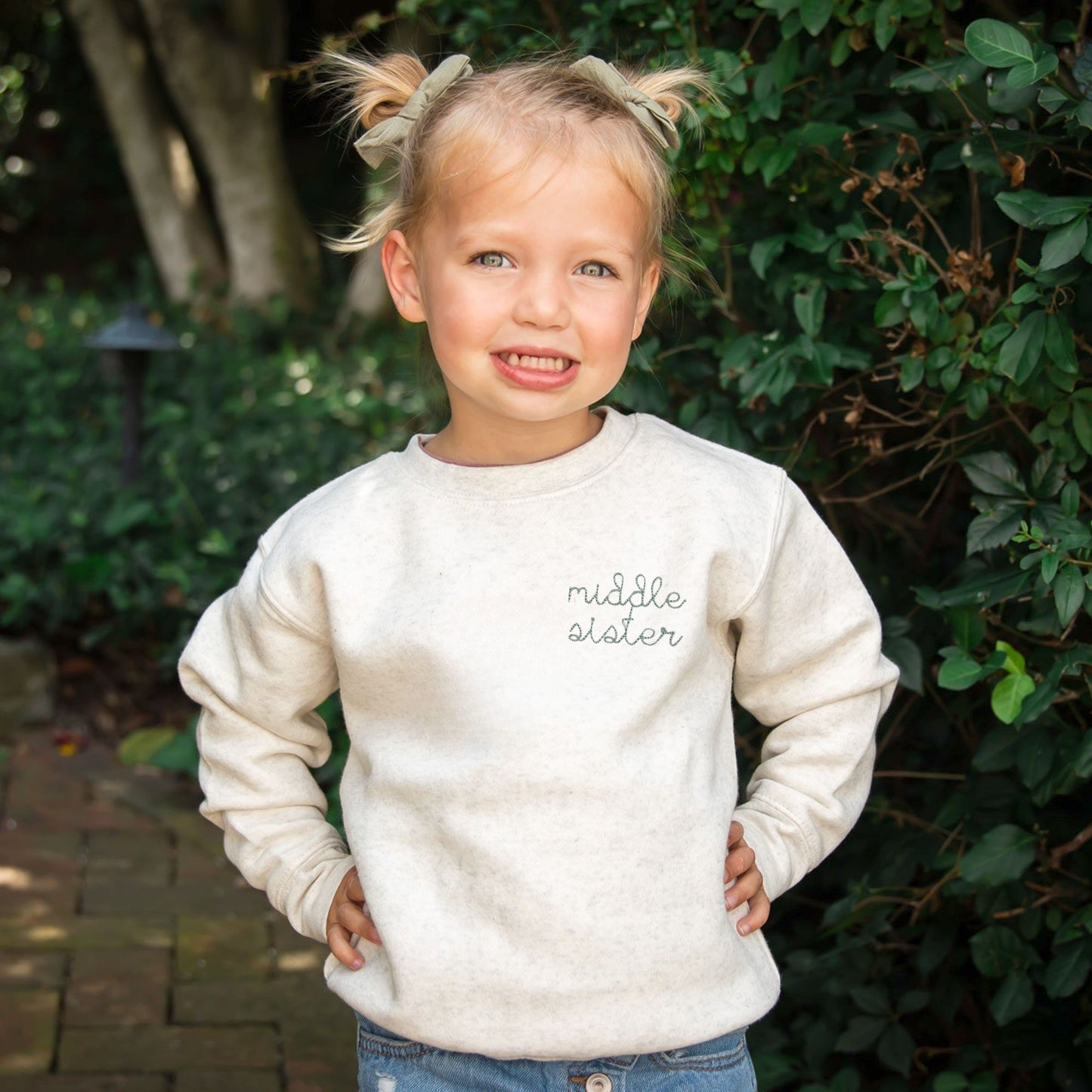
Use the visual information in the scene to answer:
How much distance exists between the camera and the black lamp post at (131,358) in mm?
5246

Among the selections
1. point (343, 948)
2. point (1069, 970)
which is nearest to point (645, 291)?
point (343, 948)

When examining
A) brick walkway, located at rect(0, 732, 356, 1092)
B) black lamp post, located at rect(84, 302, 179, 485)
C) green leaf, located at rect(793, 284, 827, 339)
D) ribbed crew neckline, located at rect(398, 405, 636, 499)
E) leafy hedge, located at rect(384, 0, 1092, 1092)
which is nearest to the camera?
ribbed crew neckline, located at rect(398, 405, 636, 499)

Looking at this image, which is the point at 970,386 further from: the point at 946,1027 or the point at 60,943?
the point at 60,943

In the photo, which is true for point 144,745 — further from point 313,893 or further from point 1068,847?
point 1068,847

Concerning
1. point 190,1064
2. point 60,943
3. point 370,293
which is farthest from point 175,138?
point 190,1064

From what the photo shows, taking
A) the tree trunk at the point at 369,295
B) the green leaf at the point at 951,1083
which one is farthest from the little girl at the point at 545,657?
the tree trunk at the point at 369,295

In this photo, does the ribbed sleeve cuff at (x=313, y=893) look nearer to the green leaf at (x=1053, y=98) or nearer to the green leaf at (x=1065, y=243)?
the green leaf at (x=1065, y=243)

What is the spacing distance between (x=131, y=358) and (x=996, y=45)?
13.4 ft

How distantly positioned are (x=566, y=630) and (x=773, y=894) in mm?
456

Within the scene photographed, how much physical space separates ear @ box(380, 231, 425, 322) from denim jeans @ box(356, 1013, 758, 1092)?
895 millimetres

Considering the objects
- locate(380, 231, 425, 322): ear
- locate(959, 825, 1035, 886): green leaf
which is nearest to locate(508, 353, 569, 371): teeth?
locate(380, 231, 425, 322): ear

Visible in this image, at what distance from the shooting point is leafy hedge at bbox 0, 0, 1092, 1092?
1985 mm

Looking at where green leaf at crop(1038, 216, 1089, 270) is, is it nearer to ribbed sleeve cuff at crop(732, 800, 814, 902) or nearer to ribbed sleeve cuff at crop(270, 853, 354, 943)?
ribbed sleeve cuff at crop(732, 800, 814, 902)

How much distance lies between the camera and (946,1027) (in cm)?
251
